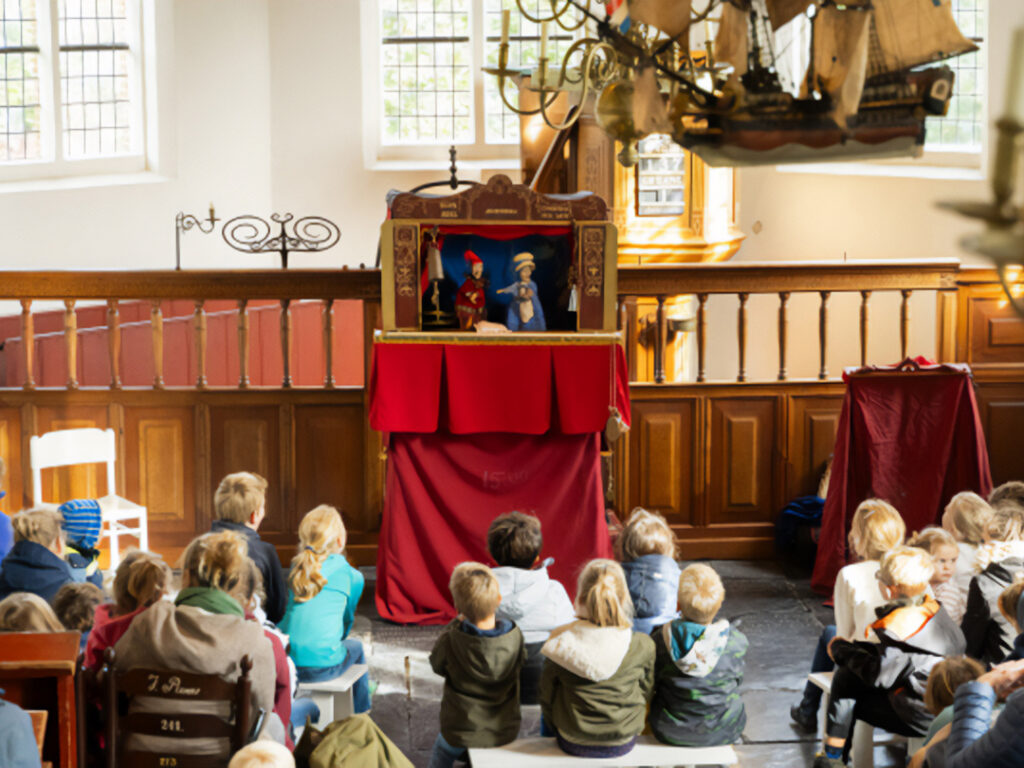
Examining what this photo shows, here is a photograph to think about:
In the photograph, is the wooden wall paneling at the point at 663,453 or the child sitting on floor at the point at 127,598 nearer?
the child sitting on floor at the point at 127,598

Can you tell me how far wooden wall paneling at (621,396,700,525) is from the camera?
640cm

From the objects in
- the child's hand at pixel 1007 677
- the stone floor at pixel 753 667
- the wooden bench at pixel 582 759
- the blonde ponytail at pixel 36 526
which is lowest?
the stone floor at pixel 753 667

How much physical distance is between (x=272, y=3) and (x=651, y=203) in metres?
4.99

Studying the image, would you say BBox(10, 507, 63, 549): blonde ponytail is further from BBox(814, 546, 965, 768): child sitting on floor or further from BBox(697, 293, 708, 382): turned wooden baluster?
BBox(697, 293, 708, 382): turned wooden baluster

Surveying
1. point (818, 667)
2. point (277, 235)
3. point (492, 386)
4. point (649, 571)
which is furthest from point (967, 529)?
point (277, 235)

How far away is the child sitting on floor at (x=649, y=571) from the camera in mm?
4086

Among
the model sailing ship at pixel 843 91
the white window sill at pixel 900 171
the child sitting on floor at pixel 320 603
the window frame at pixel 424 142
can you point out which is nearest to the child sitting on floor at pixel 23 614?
the child sitting on floor at pixel 320 603

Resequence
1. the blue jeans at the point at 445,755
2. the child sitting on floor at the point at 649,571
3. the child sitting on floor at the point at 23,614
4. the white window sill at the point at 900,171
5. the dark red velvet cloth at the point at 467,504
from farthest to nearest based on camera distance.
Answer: the white window sill at the point at 900,171
the dark red velvet cloth at the point at 467,504
the child sitting on floor at the point at 649,571
the blue jeans at the point at 445,755
the child sitting on floor at the point at 23,614

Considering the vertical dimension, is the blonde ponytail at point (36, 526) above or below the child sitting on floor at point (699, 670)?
above

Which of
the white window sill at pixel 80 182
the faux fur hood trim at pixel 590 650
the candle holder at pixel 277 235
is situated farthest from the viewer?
the white window sill at pixel 80 182

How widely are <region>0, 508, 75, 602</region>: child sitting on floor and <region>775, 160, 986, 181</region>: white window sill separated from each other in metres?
6.89

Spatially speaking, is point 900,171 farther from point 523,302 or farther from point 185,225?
point 185,225

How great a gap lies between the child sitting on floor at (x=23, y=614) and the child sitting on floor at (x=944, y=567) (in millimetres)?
2671

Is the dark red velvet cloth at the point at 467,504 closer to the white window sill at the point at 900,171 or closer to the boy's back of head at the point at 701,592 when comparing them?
the boy's back of head at the point at 701,592
